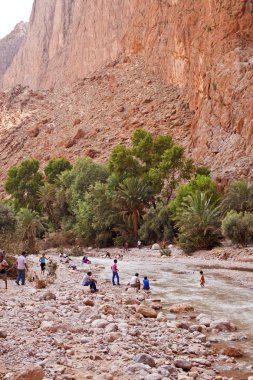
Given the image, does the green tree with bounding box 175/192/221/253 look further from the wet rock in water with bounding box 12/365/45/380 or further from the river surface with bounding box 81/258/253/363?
the wet rock in water with bounding box 12/365/45/380

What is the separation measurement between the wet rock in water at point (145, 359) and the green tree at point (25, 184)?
48.5 metres

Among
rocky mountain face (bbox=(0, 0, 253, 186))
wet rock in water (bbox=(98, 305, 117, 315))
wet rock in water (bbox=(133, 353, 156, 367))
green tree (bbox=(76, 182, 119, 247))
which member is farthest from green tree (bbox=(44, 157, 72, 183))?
wet rock in water (bbox=(133, 353, 156, 367))

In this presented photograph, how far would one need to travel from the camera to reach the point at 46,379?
6.06m

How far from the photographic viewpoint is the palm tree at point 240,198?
31.0m

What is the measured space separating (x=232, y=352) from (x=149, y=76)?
5931cm

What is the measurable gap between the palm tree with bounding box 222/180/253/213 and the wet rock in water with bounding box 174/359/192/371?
2436 cm

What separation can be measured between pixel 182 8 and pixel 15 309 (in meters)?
53.9

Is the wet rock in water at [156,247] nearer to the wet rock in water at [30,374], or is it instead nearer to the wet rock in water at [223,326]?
the wet rock in water at [223,326]

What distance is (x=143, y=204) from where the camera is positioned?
39781mm

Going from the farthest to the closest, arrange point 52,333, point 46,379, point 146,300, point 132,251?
point 132,251 → point 146,300 → point 52,333 → point 46,379

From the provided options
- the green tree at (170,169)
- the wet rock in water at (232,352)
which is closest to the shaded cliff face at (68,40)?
the green tree at (170,169)

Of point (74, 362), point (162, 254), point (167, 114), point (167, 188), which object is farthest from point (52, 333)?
point (167, 114)

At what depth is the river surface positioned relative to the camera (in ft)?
37.7

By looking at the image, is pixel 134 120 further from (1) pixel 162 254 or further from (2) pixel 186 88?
(1) pixel 162 254
